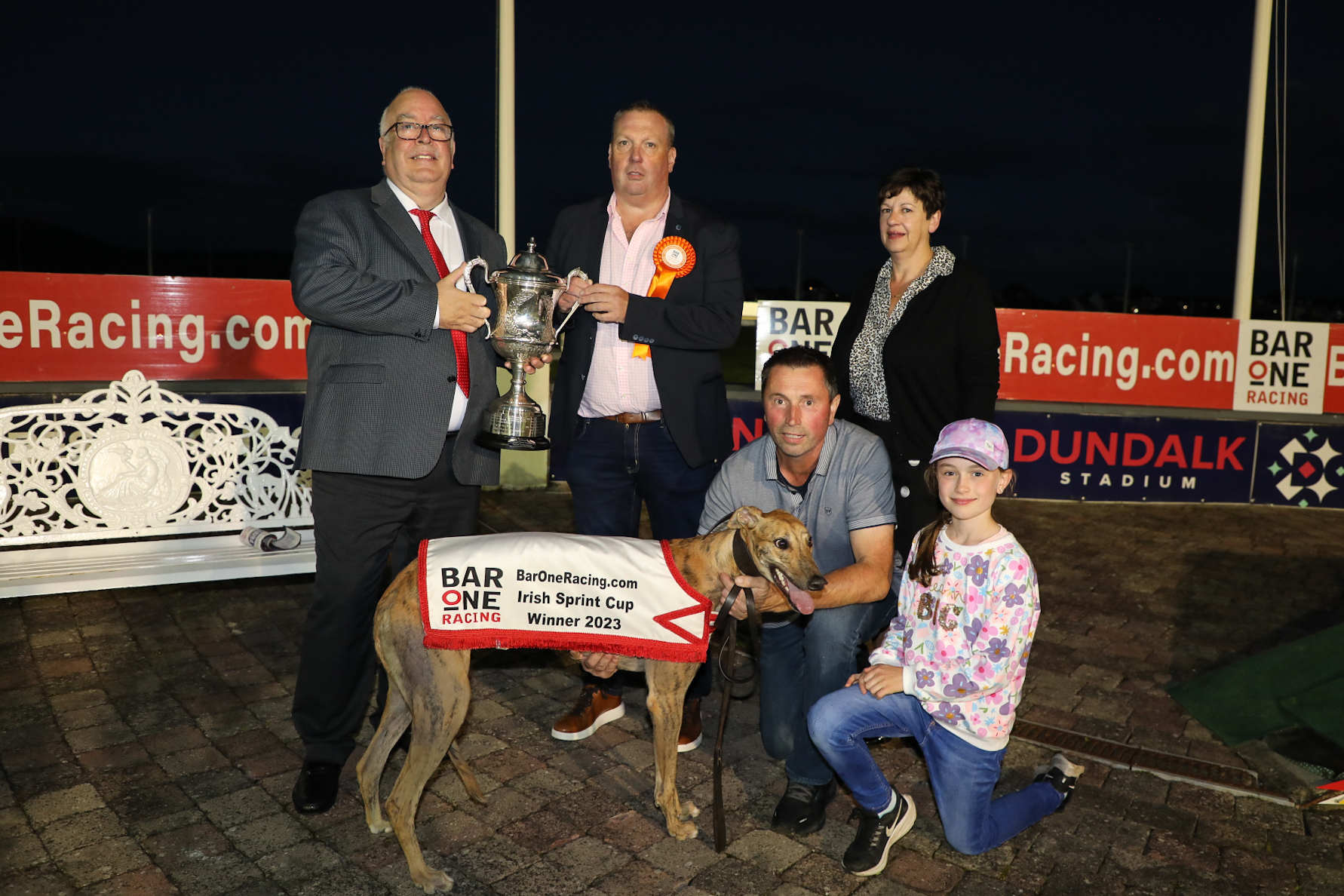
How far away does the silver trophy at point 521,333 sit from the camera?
10.8ft

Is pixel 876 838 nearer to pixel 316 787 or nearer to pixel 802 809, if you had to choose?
pixel 802 809

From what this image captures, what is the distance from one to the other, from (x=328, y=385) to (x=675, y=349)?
53.7 inches

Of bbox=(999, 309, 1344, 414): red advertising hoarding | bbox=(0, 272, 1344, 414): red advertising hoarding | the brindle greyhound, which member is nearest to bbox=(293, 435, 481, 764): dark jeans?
the brindle greyhound

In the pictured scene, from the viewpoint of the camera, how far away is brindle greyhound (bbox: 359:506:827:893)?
9.77 ft

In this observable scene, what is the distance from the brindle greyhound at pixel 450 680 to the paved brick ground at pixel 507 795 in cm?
13

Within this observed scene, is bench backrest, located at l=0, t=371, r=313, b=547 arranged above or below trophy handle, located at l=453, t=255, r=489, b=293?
below

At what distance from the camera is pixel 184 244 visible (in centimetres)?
4547

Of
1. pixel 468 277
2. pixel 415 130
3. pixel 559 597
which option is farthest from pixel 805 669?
pixel 415 130

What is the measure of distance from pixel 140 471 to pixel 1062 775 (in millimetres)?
5069

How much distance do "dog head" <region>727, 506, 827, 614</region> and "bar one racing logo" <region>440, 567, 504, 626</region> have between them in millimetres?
840

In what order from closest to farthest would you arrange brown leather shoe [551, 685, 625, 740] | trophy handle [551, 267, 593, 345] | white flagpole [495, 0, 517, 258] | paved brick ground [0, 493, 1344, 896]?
paved brick ground [0, 493, 1344, 896]
trophy handle [551, 267, 593, 345]
brown leather shoe [551, 685, 625, 740]
white flagpole [495, 0, 517, 258]

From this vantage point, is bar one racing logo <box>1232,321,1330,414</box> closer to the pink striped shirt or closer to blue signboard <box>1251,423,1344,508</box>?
blue signboard <box>1251,423,1344,508</box>

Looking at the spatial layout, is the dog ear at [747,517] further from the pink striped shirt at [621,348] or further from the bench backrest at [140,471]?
the bench backrest at [140,471]

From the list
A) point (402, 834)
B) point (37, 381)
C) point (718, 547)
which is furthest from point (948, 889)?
point (37, 381)
